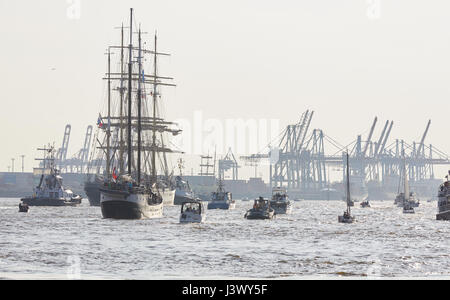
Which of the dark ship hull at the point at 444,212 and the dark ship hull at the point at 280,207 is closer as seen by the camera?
the dark ship hull at the point at 444,212

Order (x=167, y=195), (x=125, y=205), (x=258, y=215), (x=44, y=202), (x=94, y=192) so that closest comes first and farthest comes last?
(x=125, y=205) → (x=258, y=215) → (x=167, y=195) → (x=94, y=192) → (x=44, y=202)

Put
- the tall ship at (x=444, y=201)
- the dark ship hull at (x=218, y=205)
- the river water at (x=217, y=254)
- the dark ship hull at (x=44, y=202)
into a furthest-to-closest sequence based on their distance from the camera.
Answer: the dark ship hull at (x=218, y=205) → the dark ship hull at (x=44, y=202) → the tall ship at (x=444, y=201) → the river water at (x=217, y=254)

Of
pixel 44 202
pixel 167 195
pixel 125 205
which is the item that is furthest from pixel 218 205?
pixel 125 205

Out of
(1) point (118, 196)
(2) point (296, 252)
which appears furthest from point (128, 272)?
(1) point (118, 196)

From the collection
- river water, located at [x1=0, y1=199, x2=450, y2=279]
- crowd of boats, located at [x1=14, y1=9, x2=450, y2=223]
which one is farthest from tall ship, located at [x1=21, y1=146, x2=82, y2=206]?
river water, located at [x1=0, y1=199, x2=450, y2=279]

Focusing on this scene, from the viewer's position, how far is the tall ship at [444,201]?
11225cm

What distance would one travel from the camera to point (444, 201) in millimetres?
117125

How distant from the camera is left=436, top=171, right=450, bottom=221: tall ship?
368 feet

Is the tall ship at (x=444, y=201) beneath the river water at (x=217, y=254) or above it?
above

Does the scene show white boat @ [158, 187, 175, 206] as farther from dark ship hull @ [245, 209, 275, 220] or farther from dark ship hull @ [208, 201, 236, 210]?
dark ship hull @ [245, 209, 275, 220]

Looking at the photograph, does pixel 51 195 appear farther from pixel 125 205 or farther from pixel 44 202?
pixel 125 205

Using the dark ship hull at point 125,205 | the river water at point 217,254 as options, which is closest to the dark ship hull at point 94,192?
the dark ship hull at point 125,205

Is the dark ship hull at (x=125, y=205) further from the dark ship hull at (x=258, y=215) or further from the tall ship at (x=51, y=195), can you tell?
the tall ship at (x=51, y=195)

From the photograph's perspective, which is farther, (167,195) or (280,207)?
(167,195)
